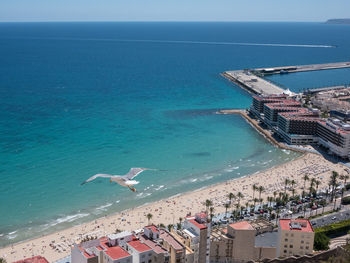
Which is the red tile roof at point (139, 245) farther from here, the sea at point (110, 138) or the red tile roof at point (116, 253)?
the sea at point (110, 138)

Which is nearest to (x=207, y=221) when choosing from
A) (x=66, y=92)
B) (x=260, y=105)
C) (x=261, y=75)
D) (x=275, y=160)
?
(x=275, y=160)

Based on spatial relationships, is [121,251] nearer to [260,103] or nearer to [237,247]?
[237,247]

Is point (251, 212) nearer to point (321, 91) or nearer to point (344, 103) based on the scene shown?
point (344, 103)

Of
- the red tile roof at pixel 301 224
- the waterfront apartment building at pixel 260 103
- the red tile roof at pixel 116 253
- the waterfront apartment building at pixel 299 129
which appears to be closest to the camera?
the red tile roof at pixel 116 253

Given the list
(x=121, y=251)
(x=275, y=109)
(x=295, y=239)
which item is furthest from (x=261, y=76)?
(x=121, y=251)

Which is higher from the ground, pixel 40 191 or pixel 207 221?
pixel 207 221

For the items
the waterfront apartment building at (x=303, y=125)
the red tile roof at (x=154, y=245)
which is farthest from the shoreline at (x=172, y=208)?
the red tile roof at (x=154, y=245)

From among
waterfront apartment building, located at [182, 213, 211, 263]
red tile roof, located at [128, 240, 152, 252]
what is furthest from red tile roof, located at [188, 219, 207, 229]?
red tile roof, located at [128, 240, 152, 252]
